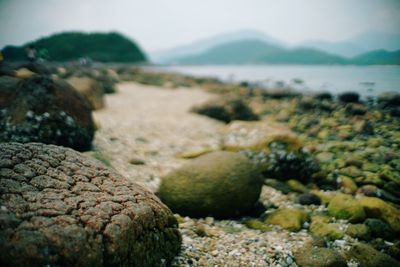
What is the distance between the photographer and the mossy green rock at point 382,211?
→ 200 inches

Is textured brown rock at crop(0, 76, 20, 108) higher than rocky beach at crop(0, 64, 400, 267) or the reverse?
higher

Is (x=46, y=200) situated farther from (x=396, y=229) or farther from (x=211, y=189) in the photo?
(x=396, y=229)

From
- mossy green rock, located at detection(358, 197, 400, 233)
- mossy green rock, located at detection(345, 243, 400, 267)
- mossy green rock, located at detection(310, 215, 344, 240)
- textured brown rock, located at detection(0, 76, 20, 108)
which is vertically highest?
textured brown rock, located at detection(0, 76, 20, 108)

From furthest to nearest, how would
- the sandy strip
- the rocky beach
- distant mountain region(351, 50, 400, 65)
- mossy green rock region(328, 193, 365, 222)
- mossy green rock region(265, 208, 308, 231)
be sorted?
the sandy strip
distant mountain region(351, 50, 400, 65)
mossy green rock region(328, 193, 365, 222)
mossy green rock region(265, 208, 308, 231)
the rocky beach

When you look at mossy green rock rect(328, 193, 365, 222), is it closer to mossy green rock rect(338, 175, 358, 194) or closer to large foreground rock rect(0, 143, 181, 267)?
mossy green rock rect(338, 175, 358, 194)

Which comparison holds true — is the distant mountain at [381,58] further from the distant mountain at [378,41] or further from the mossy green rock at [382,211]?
the mossy green rock at [382,211]

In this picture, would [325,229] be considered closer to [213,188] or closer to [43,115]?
[213,188]

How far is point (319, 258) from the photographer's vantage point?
407cm

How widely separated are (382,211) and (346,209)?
2.04 feet

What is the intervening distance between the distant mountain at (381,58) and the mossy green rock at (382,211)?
12.2 ft

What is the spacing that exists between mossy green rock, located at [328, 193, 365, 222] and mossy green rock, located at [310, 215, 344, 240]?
12.1 inches

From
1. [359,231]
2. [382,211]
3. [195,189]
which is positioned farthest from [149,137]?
[382,211]

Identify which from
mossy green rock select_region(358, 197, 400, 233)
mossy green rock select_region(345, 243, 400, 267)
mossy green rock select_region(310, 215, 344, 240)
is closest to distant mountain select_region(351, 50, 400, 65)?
mossy green rock select_region(358, 197, 400, 233)

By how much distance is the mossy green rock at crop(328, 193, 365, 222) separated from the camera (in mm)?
5258
